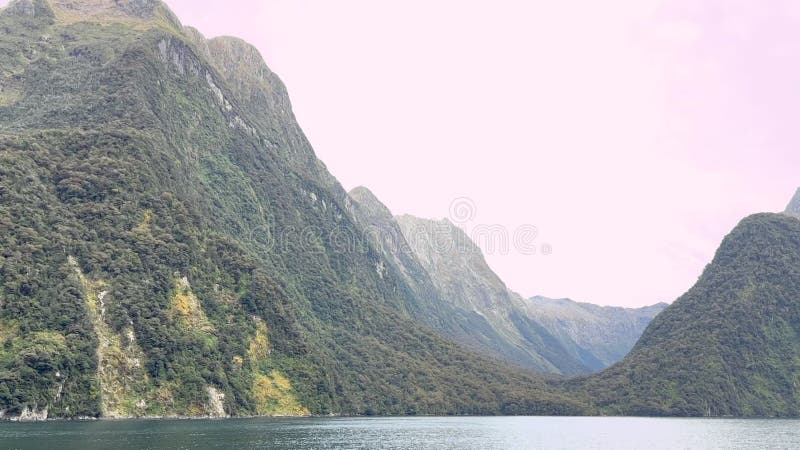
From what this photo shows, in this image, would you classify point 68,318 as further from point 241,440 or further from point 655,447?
point 655,447

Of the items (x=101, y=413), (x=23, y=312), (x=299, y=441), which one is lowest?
(x=101, y=413)

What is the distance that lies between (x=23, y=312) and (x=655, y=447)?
15079 centimetres

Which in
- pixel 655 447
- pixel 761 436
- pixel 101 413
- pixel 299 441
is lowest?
pixel 101 413

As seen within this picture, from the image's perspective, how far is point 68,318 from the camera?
595 ft

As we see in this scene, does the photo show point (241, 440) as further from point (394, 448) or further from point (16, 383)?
point (16, 383)

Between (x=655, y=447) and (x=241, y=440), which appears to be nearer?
(x=241, y=440)

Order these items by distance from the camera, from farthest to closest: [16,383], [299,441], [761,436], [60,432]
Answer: [761,436]
[16,383]
[299,441]
[60,432]

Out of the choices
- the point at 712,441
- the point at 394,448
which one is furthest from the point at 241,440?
the point at 712,441

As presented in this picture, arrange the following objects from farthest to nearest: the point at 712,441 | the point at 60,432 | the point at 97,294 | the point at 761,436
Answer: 1. the point at 97,294
2. the point at 761,436
3. the point at 712,441
4. the point at 60,432

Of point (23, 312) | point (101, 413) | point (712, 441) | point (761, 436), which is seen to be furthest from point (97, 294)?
point (761, 436)

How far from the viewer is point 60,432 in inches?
5192

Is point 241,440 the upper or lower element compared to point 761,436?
lower

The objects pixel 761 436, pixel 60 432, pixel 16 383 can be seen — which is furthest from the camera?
pixel 761 436

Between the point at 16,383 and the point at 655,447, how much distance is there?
139 m
